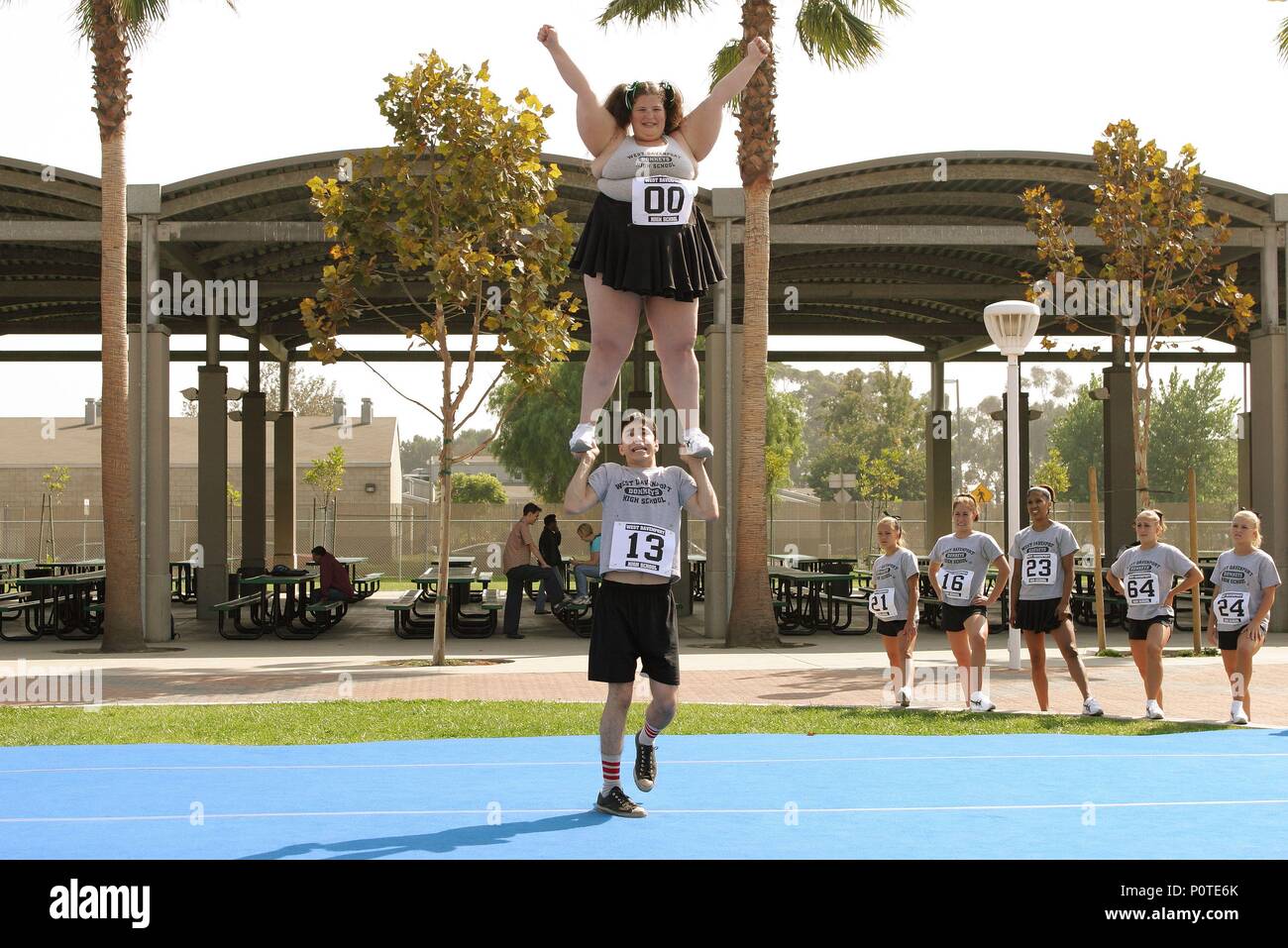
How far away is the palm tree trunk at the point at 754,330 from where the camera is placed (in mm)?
18844

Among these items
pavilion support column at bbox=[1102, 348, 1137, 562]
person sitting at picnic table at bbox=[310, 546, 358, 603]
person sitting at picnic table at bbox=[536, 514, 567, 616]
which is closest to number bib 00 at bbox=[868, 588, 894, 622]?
person sitting at picnic table at bbox=[310, 546, 358, 603]

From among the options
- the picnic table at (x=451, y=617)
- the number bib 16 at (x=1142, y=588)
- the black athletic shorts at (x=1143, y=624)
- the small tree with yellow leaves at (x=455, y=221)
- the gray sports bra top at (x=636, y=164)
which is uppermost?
the small tree with yellow leaves at (x=455, y=221)

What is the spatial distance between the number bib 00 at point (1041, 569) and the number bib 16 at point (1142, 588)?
2.04 feet

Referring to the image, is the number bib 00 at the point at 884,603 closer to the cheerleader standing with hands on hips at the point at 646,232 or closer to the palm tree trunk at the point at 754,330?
the palm tree trunk at the point at 754,330

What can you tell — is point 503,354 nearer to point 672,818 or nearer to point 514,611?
point 514,611

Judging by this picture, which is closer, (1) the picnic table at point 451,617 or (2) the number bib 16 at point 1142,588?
(2) the number bib 16 at point 1142,588

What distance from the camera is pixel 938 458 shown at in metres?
34.1

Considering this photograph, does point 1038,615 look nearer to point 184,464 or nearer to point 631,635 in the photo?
point 631,635

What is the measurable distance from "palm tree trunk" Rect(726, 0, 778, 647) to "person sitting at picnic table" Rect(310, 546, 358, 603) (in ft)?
21.5

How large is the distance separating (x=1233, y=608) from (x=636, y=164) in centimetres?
766

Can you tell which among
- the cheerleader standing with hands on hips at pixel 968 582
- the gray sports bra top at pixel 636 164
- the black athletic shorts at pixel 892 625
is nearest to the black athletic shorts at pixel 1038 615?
the cheerleader standing with hands on hips at pixel 968 582

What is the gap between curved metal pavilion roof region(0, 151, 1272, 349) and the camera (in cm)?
2008

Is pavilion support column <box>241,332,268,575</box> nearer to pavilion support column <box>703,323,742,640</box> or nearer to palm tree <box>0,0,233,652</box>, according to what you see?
palm tree <box>0,0,233,652</box>

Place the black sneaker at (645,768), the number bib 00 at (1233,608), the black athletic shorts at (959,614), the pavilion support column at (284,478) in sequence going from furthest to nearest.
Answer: the pavilion support column at (284,478), the black athletic shorts at (959,614), the number bib 00 at (1233,608), the black sneaker at (645,768)
